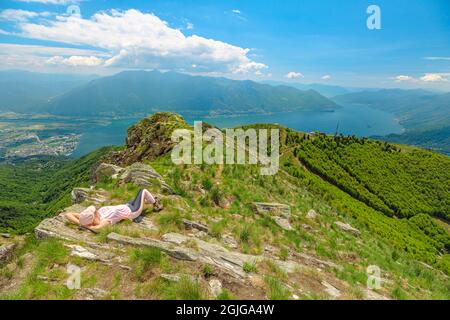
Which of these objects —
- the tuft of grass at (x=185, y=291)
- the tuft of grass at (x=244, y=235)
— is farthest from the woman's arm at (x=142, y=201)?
the tuft of grass at (x=185, y=291)

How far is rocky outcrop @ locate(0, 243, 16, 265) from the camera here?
8396 millimetres

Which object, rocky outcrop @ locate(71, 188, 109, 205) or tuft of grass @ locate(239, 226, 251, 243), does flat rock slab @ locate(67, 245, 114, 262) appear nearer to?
rocky outcrop @ locate(71, 188, 109, 205)

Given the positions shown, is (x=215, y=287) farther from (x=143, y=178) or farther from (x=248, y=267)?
(x=143, y=178)

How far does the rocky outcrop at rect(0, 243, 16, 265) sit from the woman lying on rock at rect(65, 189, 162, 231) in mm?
1900

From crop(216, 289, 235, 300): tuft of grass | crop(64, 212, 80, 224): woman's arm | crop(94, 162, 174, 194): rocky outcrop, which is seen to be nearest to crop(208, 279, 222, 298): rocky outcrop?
crop(216, 289, 235, 300): tuft of grass

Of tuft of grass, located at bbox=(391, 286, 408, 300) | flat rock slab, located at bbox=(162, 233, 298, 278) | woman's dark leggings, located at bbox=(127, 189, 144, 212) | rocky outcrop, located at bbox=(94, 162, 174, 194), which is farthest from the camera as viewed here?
rocky outcrop, located at bbox=(94, 162, 174, 194)

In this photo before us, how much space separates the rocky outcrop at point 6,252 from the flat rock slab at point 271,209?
1105cm

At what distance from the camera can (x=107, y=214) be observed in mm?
10164

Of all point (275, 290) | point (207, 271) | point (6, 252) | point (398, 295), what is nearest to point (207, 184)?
point (207, 271)

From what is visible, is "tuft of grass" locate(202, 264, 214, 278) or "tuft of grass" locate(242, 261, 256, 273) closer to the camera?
"tuft of grass" locate(202, 264, 214, 278)

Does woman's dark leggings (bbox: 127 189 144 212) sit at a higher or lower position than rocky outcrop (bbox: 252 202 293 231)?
higher
